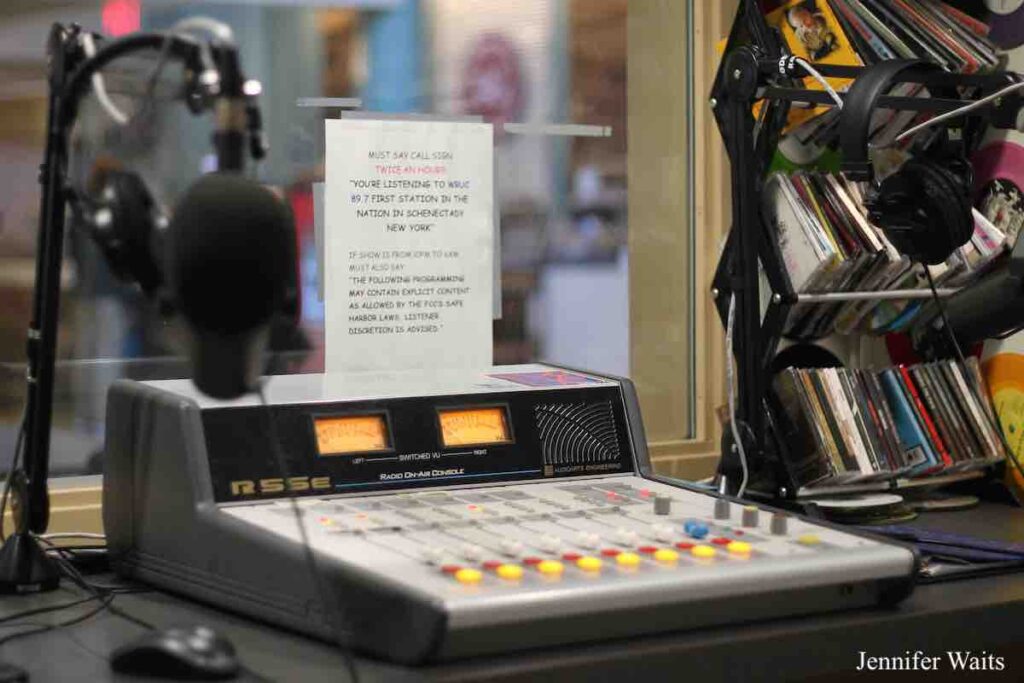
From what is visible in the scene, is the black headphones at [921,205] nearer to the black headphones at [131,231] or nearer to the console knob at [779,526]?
the console knob at [779,526]

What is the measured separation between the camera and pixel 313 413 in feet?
4.82

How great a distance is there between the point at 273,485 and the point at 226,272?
465mm

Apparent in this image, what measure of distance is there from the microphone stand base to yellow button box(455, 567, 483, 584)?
51cm

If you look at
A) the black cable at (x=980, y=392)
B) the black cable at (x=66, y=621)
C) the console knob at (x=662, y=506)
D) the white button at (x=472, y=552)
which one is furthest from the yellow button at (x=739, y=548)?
the black cable at (x=980, y=392)

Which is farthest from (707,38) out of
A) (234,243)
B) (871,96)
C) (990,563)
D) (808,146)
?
(234,243)

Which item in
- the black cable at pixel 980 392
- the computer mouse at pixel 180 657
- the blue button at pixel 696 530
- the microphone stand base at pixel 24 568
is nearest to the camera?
the computer mouse at pixel 180 657

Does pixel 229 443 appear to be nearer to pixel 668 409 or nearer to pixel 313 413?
pixel 313 413

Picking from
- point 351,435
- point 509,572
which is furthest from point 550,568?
point 351,435

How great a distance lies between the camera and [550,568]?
3.87 feet

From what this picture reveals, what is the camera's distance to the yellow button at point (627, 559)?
122 centimetres

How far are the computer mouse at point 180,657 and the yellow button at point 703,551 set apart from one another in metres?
0.40

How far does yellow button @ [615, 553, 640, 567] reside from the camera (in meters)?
1.22

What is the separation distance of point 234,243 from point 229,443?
1.53 ft

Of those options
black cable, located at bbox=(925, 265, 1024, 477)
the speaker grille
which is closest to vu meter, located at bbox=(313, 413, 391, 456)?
the speaker grille
